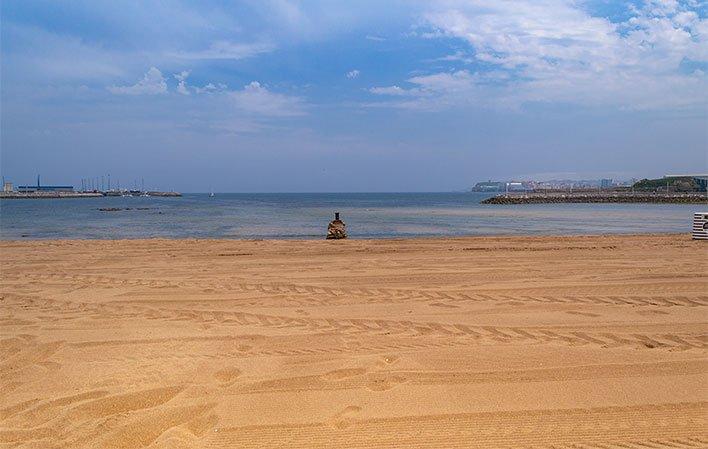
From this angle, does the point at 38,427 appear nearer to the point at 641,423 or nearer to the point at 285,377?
the point at 285,377

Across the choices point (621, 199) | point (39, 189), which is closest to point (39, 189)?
point (39, 189)

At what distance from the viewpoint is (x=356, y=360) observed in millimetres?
4672

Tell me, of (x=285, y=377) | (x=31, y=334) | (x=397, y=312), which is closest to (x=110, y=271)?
(x=31, y=334)

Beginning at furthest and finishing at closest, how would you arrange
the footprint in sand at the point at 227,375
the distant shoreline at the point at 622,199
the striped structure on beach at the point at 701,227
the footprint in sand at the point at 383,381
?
the distant shoreline at the point at 622,199 → the striped structure on beach at the point at 701,227 → the footprint in sand at the point at 227,375 → the footprint in sand at the point at 383,381

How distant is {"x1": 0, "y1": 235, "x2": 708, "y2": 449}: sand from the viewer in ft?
11.3

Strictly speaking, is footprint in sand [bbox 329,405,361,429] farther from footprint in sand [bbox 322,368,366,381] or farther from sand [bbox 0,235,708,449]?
footprint in sand [bbox 322,368,366,381]

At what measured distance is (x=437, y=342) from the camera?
519 centimetres

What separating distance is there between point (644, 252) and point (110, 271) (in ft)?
39.5

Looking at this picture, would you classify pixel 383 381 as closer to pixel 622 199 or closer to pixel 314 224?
pixel 314 224

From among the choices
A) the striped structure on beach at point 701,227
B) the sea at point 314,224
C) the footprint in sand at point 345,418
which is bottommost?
the sea at point 314,224

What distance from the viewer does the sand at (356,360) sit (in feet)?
11.3

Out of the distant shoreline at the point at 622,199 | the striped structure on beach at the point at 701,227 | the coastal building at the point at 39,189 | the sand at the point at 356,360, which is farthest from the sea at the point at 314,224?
the coastal building at the point at 39,189

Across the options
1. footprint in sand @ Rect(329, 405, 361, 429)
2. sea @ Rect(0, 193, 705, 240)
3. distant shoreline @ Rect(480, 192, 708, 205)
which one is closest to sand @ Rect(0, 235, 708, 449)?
footprint in sand @ Rect(329, 405, 361, 429)

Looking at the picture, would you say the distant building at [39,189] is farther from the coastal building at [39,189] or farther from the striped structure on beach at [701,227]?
the striped structure on beach at [701,227]
